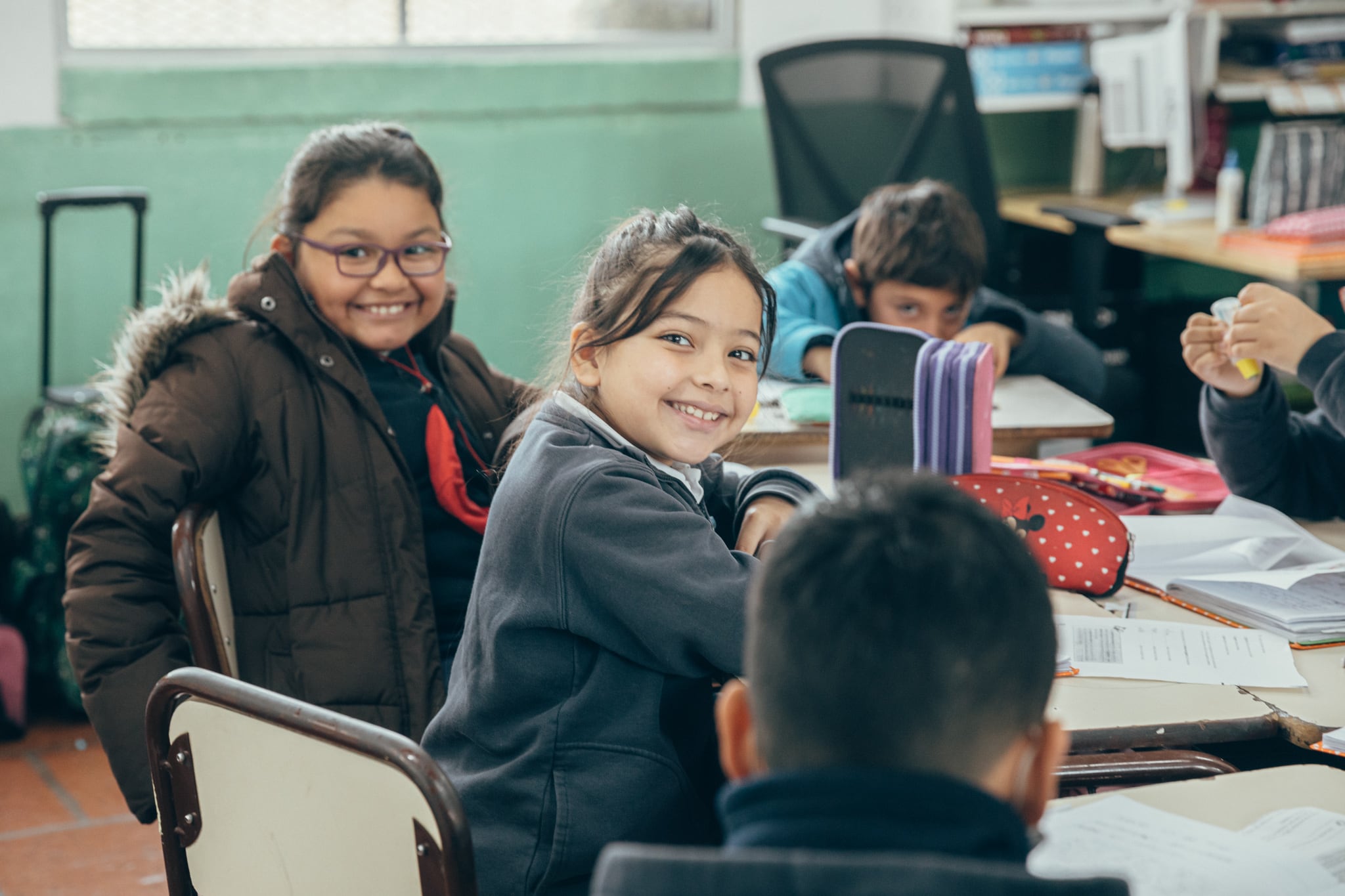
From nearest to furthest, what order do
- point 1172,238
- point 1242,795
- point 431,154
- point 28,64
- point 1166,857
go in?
point 1166,857
point 1242,795
point 28,64
point 1172,238
point 431,154

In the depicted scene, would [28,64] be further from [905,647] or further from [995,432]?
[905,647]

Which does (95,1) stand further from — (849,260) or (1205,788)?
(1205,788)

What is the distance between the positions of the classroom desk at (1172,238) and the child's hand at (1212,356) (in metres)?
1.39

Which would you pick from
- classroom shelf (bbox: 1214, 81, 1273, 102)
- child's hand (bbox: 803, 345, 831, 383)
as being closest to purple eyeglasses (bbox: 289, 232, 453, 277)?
child's hand (bbox: 803, 345, 831, 383)

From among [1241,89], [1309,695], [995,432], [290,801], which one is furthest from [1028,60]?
[290,801]

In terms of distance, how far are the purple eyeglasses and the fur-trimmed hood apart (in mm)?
159

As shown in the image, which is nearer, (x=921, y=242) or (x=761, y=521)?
(x=761, y=521)

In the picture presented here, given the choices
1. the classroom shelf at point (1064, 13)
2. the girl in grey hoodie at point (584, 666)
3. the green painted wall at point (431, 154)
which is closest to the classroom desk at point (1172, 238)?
the classroom shelf at point (1064, 13)

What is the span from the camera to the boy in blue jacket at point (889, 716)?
534mm

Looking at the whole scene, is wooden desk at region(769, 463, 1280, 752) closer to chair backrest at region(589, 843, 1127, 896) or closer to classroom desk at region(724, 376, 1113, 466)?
chair backrest at region(589, 843, 1127, 896)

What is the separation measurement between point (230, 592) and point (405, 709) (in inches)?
9.9

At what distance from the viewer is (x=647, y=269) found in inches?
50.6

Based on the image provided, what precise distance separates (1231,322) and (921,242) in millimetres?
673

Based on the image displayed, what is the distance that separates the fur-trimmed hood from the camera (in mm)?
1614
